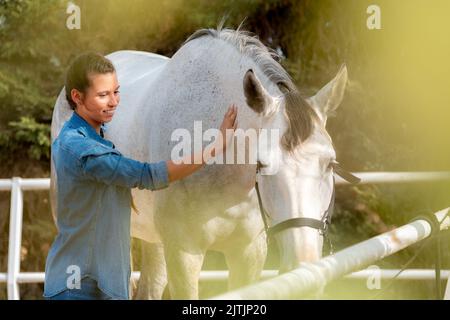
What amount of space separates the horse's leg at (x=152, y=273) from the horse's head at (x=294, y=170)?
244 cm

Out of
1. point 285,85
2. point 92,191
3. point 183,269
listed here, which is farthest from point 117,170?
point 183,269

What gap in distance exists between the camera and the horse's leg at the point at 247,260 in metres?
3.71

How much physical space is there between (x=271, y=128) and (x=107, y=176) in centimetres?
76

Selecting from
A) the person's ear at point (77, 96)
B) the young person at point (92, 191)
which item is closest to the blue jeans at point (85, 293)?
the young person at point (92, 191)

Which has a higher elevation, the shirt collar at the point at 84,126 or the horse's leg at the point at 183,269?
the shirt collar at the point at 84,126

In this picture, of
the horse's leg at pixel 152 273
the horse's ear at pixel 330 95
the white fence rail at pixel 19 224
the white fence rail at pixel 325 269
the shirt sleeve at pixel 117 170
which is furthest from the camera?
the horse's leg at pixel 152 273

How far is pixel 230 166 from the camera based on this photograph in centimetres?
338

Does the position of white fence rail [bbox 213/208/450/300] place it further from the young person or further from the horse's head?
the young person

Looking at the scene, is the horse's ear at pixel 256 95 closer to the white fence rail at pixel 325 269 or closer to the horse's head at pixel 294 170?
the horse's head at pixel 294 170

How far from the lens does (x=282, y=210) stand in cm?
268

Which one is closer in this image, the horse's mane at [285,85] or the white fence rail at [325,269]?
the white fence rail at [325,269]

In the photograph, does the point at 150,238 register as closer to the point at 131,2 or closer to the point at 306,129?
the point at 306,129

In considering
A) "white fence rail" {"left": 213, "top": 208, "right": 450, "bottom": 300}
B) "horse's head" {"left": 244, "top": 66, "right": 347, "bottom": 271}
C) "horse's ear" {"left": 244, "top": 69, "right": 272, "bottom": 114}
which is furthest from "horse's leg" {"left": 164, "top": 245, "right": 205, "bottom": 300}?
"white fence rail" {"left": 213, "top": 208, "right": 450, "bottom": 300}

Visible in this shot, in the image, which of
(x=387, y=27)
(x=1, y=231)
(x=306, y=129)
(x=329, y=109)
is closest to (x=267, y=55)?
(x=329, y=109)
